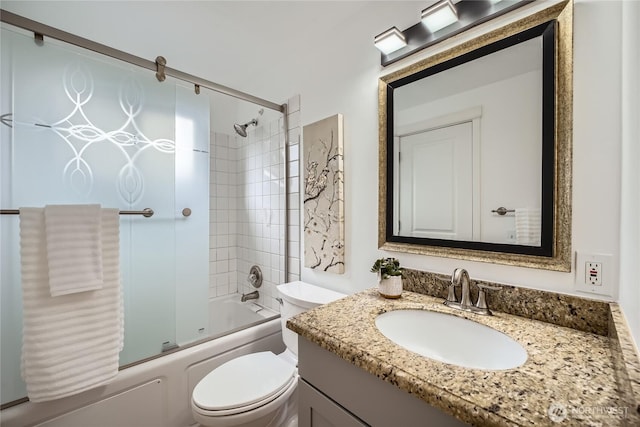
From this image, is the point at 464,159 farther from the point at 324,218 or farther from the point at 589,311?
the point at 324,218

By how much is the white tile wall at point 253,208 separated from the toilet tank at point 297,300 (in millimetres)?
288

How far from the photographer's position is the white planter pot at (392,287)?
3.46ft

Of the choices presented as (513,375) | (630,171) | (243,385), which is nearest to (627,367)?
(513,375)

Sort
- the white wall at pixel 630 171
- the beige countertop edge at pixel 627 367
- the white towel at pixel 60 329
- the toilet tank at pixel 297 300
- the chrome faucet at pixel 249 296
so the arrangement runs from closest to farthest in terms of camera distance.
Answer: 1. the beige countertop edge at pixel 627 367
2. the white wall at pixel 630 171
3. the white towel at pixel 60 329
4. the toilet tank at pixel 297 300
5. the chrome faucet at pixel 249 296

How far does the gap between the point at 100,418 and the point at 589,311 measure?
6.32ft

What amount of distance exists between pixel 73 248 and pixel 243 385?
37.5 inches

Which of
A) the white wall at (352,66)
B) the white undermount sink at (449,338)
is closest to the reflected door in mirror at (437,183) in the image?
the white wall at (352,66)

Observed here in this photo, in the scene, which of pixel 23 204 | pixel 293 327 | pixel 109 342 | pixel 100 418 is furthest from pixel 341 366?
pixel 23 204

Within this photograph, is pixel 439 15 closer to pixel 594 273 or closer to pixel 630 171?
pixel 630 171

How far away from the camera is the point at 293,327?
839mm

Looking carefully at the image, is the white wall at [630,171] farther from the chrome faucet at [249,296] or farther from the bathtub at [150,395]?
the chrome faucet at [249,296]

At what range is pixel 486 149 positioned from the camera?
964 mm

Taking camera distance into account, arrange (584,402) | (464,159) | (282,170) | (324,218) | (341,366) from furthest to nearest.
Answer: (282,170)
(324,218)
(464,159)
(341,366)
(584,402)

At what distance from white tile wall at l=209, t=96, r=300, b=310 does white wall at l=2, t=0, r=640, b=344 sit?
305 millimetres
